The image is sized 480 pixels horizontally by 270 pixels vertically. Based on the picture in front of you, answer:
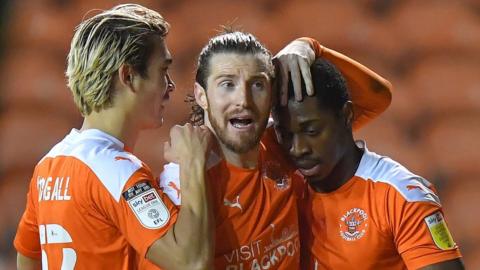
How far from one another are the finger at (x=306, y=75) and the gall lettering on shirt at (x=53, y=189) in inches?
18.2

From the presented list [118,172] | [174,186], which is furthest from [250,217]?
[118,172]

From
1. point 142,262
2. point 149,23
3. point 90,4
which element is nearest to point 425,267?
point 142,262

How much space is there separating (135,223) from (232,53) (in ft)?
1.20

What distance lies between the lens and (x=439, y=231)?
5.22 ft

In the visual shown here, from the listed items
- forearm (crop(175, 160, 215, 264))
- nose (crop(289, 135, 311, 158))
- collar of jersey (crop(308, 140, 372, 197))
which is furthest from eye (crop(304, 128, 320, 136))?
forearm (crop(175, 160, 215, 264))

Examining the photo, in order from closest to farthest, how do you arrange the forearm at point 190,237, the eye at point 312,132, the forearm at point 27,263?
the forearm at point 190,237, the eye at point 312,132, the forearm at point 27,263

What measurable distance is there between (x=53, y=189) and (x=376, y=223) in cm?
58

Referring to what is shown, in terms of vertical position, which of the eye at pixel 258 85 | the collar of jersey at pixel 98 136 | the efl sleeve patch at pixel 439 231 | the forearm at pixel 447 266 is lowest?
the forearm at pixel 447 266

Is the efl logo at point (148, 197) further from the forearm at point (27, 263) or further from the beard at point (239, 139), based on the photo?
the forearm at point (27, 263)

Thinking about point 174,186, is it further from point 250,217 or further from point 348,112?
point 348,112

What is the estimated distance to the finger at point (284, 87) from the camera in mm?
1651

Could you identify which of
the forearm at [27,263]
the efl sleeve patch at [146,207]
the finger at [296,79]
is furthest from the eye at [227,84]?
the forearm at [27,263]

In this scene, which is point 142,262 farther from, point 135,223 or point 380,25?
point 380,25

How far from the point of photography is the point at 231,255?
154 cm
